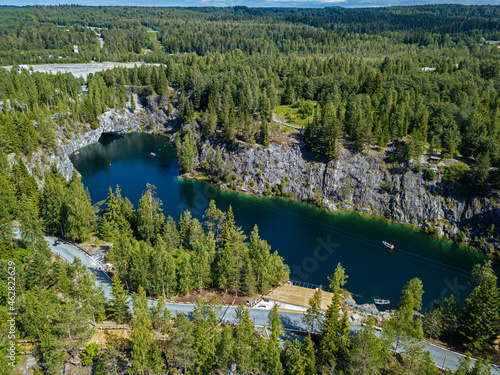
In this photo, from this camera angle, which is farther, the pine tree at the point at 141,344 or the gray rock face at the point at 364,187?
the gray rock face at the point at 364,187

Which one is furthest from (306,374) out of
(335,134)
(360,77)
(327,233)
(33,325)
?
(360,77)

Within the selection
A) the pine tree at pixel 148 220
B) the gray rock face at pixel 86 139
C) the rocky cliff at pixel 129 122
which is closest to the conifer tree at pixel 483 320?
the pine tree at pixel 148 220

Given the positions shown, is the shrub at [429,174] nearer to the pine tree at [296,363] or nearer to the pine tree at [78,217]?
the pine tree at [296,363]

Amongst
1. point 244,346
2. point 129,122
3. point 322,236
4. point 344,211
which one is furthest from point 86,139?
point 244,346

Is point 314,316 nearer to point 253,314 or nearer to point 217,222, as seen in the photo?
point 253,314

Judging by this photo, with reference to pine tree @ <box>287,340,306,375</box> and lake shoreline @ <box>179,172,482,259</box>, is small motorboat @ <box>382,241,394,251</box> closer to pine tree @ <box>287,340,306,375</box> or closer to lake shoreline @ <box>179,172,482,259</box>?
lake shoreline @ <box>179,172,482,259</box>

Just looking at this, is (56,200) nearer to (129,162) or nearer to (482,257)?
(129,162)
